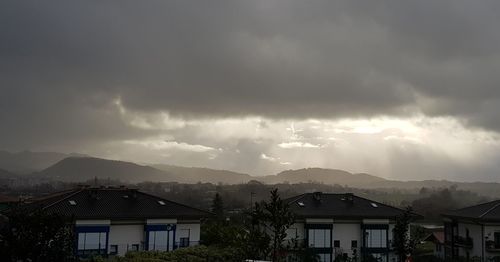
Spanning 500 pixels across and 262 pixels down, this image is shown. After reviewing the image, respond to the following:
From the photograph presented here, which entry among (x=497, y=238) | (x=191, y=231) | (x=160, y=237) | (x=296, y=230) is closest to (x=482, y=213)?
(x=497, y=238)

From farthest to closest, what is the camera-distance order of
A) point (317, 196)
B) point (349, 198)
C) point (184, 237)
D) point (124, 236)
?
point (349, 198)
point (317, 196)
point (184, 237)
point (124, 236)

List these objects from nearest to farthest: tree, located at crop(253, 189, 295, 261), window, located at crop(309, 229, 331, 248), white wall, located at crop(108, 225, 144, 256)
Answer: tree, located at crop(253, 189, 295, 261), white wall, located at crop(108, 225, 144, 256), window, located at crop(309, 229, 331, 248)

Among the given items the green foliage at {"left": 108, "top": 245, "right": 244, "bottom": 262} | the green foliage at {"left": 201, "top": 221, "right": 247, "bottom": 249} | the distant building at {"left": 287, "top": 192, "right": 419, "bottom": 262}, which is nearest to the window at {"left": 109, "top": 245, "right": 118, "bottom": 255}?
the green foliage at {"left": 201, "top": 221, "right": 247, "bottom": 249}

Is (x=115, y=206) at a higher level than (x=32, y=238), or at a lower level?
higher

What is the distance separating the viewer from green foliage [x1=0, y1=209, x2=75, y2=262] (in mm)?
21781

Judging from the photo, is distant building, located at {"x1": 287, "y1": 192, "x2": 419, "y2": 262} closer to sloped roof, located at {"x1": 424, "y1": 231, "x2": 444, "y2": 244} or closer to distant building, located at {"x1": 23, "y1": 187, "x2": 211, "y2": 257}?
sloped roof, located at {"x1": 424, "y1": 231, "x2": 444, "y2": 244}

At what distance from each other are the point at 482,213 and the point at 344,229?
41.7ft

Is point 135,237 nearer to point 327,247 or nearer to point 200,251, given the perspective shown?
point 200,251

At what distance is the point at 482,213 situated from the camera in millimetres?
46781

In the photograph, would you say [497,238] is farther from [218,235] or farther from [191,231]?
[191,231]

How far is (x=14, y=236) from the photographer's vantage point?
2192 cm

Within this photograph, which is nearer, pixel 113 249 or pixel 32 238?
pixel 32 238

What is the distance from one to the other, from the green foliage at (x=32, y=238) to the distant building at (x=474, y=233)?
3299cm

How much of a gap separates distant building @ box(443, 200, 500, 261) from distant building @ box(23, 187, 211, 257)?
23.3m
